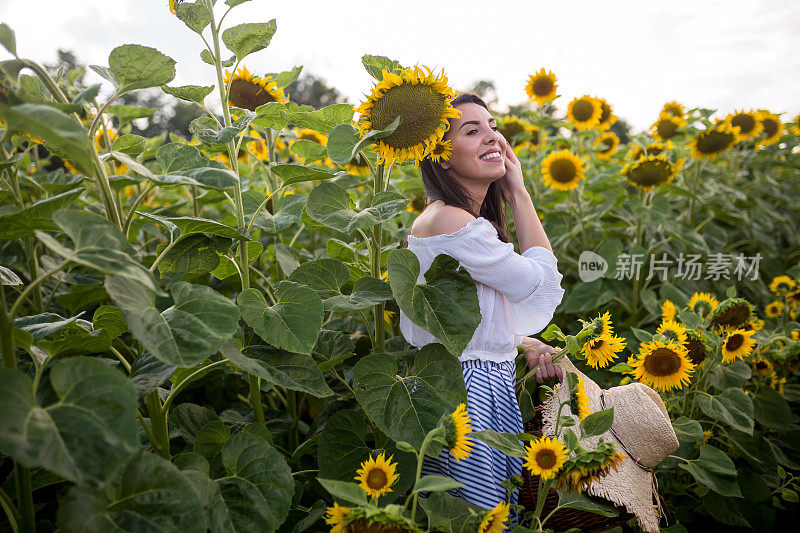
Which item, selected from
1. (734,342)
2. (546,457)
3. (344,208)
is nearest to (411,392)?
(546,457)

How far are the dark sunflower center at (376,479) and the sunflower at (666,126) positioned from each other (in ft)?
8.34

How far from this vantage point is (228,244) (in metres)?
1.13

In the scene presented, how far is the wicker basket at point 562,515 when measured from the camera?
117 centimetres

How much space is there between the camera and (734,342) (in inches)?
64.6

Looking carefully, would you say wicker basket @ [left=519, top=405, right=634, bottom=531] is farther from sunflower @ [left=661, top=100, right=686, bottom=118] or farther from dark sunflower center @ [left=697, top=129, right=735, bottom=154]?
sunflower @ [left=661, top=100, right=686, bottom=118]

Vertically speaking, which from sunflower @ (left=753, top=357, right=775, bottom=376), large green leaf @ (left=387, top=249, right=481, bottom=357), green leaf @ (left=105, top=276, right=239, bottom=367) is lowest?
sunflower @ (left=753, top=357, right=775, bottom=376)

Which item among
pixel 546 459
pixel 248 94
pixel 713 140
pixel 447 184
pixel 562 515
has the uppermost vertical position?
pixel 248 94

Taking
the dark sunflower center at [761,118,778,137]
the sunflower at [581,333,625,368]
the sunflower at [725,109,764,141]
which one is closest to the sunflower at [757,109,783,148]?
the dark sunflower center at [761,118,778,137]

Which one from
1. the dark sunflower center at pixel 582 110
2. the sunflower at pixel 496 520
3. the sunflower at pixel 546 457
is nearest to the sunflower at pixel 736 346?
the sunflower at pixel 546 457

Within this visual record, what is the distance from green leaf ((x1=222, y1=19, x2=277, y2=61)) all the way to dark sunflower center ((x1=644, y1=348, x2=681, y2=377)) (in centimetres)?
125

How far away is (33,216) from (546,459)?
95cm

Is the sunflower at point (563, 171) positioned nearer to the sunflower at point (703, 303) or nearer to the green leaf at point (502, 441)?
the sunflower at point (703, 303)

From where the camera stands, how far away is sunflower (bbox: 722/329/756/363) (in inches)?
64.1

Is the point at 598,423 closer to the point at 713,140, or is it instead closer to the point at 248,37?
the point at 248,37
